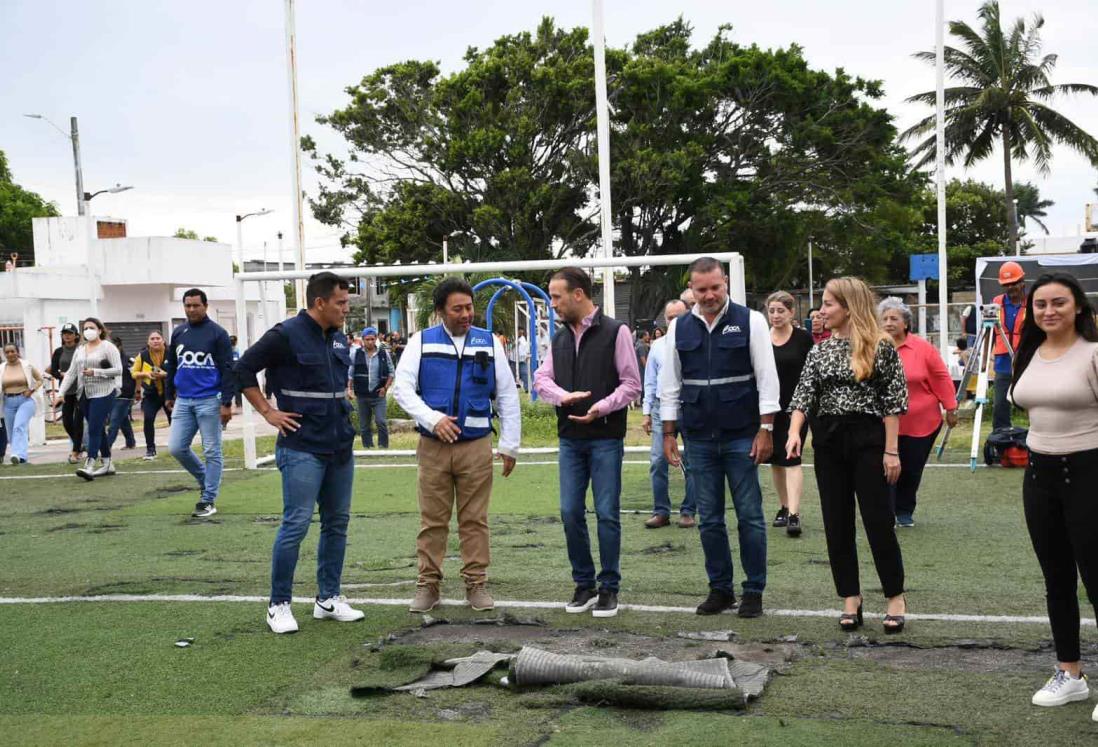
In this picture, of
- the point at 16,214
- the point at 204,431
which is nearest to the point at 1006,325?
the point at 204,431

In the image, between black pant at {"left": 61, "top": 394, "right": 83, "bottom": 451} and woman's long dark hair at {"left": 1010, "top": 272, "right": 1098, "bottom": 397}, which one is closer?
woman's long dark hair at {"left": 1010, "top": 272, "right": 1098, "bottom": 397}

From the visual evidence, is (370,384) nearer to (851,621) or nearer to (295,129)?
(295,129)

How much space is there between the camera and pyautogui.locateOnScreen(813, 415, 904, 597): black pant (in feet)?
18.7

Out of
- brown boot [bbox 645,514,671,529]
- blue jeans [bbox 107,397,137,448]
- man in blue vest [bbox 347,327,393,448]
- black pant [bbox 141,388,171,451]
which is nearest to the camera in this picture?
brown boot [bbox 645,514,671,529]

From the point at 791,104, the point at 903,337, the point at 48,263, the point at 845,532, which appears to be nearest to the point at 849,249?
the point at 791,104

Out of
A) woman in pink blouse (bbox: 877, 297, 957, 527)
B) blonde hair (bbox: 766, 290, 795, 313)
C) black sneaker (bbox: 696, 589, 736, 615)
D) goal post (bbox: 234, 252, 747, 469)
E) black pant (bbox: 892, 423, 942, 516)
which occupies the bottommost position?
black sneaker (bbox: 696, 589, 736, 615)

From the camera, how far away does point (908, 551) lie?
7.92 m

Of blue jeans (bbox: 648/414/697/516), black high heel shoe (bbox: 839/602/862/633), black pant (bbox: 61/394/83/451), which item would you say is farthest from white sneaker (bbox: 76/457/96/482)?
black high heel shoe (bbox: 839/602/862/633)

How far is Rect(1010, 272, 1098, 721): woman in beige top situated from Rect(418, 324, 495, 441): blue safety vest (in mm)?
2999

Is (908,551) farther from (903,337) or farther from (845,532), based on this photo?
(845,532)

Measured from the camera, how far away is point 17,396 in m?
15.5

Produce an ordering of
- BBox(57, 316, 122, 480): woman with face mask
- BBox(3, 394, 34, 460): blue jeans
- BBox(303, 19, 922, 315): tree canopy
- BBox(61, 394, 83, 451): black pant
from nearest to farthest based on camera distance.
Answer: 1. BBox(57, 316, 122, 480): woman with face mask
2. BBox(61, 394, 83, 451): black pant
3. BBox(3, 394, 34, 460): blue jeans
4. BBox(303, 19, 922, 315): tree canopy

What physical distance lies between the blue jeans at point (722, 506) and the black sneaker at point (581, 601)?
69 cm

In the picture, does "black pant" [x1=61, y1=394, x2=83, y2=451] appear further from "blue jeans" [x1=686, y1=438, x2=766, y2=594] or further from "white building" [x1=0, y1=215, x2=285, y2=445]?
"white building" [x1=0, y1=215, x2=285, y2=445]
